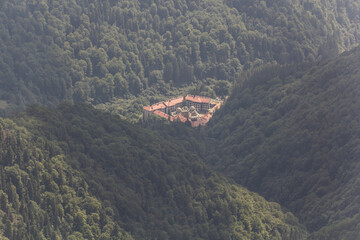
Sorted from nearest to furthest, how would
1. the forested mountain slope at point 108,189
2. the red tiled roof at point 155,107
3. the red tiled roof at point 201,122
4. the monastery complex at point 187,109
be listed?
the forested mountain slope at point 108,189 → the red tiled roof at point 201,122 → the monastery complex at point 187,109 → the red tiled roof at point 155,107

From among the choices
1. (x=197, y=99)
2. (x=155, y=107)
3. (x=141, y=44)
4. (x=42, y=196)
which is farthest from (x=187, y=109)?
(x=42, y=196)

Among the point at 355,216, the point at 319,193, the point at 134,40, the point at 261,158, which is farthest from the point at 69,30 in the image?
the point at 355,216

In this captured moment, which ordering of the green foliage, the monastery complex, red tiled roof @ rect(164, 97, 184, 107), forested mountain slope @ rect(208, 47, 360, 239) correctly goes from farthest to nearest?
red tiled roof @ rect(164, 97, 184, 107)
the monastery complex
forested mountain slope @ rect(208, 47, 360, 239)
the green foliage

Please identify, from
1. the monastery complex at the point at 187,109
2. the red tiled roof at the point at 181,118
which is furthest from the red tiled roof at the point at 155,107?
the red tiled roof at the point at 181,118

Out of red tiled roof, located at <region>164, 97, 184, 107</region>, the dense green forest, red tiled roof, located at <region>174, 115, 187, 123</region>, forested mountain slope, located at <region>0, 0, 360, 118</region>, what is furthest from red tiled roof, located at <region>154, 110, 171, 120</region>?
forested mountain slope, located at <region>0, 0, 360, 118</region>

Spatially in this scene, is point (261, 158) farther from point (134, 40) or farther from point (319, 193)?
point (134, 40)

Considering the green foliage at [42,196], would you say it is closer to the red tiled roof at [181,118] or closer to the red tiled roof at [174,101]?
the red tiled roof at [181,118]

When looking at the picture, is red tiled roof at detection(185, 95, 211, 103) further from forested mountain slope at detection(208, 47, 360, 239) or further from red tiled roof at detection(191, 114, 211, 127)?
forested mountain slope at detection(208, 47, 360, 239)
